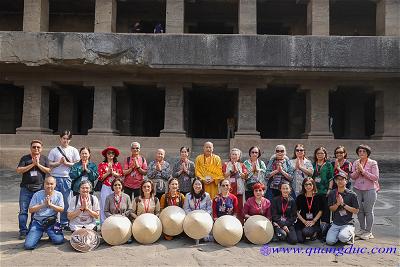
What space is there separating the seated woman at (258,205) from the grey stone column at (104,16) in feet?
34.7

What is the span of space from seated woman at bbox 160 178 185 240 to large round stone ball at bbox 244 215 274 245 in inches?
48.6

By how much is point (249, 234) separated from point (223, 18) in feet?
43.2

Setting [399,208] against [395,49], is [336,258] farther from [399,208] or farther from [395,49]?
[395,49]

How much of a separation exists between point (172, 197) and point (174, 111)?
821 cm

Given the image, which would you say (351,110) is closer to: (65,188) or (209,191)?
(209,191)

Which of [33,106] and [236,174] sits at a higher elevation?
[33,106]

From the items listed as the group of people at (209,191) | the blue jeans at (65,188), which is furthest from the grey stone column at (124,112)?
the blue jeans at (65,188)

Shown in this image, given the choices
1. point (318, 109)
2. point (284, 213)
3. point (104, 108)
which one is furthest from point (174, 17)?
point (284, 213)

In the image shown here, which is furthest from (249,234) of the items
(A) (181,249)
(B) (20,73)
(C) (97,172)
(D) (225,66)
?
(B) (20,73)

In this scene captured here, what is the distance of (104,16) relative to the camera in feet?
47.4

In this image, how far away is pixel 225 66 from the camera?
1308 cm

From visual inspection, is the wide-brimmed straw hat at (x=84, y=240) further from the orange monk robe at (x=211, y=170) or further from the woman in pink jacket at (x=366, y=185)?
the woman in pink jacket at (x=366, y=185)

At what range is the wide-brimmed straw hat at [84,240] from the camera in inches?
219

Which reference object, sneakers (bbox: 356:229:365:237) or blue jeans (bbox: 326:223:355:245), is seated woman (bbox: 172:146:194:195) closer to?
blue jeans (bbox: 326:223:355:245)
